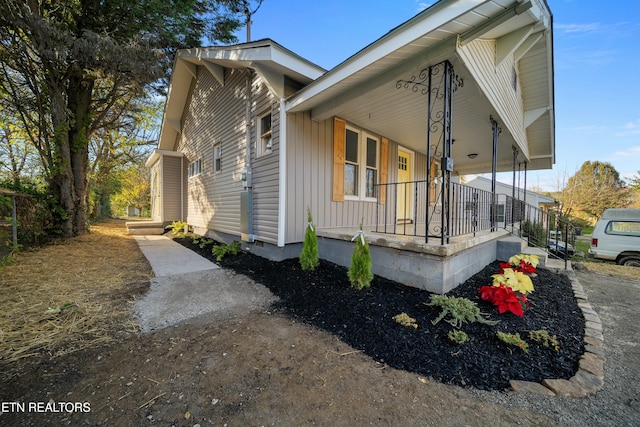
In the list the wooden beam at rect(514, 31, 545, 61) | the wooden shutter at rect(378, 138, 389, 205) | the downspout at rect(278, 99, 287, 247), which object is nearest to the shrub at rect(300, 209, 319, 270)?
the downspout at rect(278, 99, 287, 247)

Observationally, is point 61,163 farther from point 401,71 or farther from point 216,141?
point 401,71

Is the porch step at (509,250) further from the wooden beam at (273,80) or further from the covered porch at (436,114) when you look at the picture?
the wooden beam at (273,80)

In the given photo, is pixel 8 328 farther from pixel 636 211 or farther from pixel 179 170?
pixel 636 211

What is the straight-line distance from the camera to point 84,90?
Answer: 7777mm

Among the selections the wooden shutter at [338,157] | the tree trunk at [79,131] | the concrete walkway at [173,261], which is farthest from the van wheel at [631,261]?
the tree trunk at [79,131]

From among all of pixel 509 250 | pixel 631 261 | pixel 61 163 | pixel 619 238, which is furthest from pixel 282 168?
pixel 631 261

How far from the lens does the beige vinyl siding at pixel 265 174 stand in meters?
4.79

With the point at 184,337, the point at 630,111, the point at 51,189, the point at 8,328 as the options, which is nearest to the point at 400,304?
the point at 184,337

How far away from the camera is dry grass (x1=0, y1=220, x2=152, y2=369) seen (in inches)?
87.7

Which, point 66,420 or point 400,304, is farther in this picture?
point 400,304

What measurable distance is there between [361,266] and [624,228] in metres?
8.88

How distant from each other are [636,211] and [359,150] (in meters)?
8.07

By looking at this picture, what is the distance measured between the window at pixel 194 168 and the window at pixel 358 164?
5.63m

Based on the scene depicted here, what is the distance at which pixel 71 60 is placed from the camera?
6.47 metres
